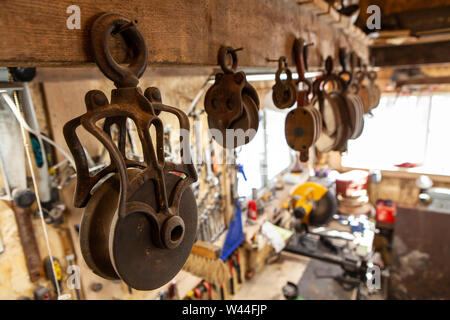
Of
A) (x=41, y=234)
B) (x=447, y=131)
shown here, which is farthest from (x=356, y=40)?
(x=447, y=131)

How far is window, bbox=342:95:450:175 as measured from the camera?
4.78 m

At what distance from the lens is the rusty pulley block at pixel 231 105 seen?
791 mm

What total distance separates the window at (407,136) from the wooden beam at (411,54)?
2.39m

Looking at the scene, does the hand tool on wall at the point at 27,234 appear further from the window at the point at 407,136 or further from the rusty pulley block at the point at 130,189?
the window at the point at 407,136

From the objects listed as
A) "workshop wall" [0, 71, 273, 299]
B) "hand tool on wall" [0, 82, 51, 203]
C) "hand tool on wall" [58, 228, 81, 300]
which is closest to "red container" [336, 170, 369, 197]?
"workshop wall" [0, 71, 273, 299]

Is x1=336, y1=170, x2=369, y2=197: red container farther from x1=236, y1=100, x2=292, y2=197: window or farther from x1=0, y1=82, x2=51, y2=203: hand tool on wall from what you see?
x1=0, y1=82, x2=51, y2=203: hand tool on wall

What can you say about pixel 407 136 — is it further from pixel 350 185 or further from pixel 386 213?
pixel 386 213

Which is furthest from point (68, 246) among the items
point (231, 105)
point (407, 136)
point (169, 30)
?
point (407, 136)

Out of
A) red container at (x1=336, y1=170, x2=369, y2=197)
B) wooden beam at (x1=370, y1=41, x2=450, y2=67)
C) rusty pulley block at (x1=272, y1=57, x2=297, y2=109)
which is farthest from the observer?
red container at (x1=336, y1=170, x2=369, y2=197)

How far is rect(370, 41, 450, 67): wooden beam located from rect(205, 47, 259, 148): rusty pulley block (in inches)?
81.2

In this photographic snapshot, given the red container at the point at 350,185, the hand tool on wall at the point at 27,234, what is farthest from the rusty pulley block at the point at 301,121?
the red container at the point at 350,185

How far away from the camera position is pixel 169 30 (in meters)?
0.61

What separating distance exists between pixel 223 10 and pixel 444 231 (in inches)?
132

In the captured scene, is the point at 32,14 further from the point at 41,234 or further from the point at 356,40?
the point at 356,40
